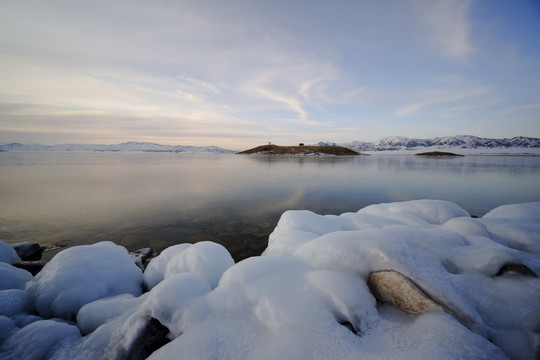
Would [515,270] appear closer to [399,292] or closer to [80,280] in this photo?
[399,292]

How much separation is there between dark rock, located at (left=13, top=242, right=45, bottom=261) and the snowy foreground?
3.16 metres

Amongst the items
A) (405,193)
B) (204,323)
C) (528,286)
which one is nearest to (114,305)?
(204,323)

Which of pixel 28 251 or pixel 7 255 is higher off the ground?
pixel 7 255

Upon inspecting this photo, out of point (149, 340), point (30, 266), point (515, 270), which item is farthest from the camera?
point (30, 266)

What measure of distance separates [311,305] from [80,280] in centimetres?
496

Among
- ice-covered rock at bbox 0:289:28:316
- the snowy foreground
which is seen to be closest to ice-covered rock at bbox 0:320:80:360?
the snowy foreground

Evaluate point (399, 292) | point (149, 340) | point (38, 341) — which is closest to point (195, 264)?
point (149, 340)

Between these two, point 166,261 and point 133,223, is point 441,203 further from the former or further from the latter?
point 133,223

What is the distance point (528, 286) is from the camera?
3.30 meters

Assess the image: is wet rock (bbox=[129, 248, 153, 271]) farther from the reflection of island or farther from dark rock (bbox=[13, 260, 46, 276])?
the reflection of island

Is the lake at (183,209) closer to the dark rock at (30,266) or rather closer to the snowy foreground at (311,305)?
the dark rock at (30,266)

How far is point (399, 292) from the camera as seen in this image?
3.25 m

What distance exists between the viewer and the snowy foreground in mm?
2660

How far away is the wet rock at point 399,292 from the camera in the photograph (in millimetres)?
3057
